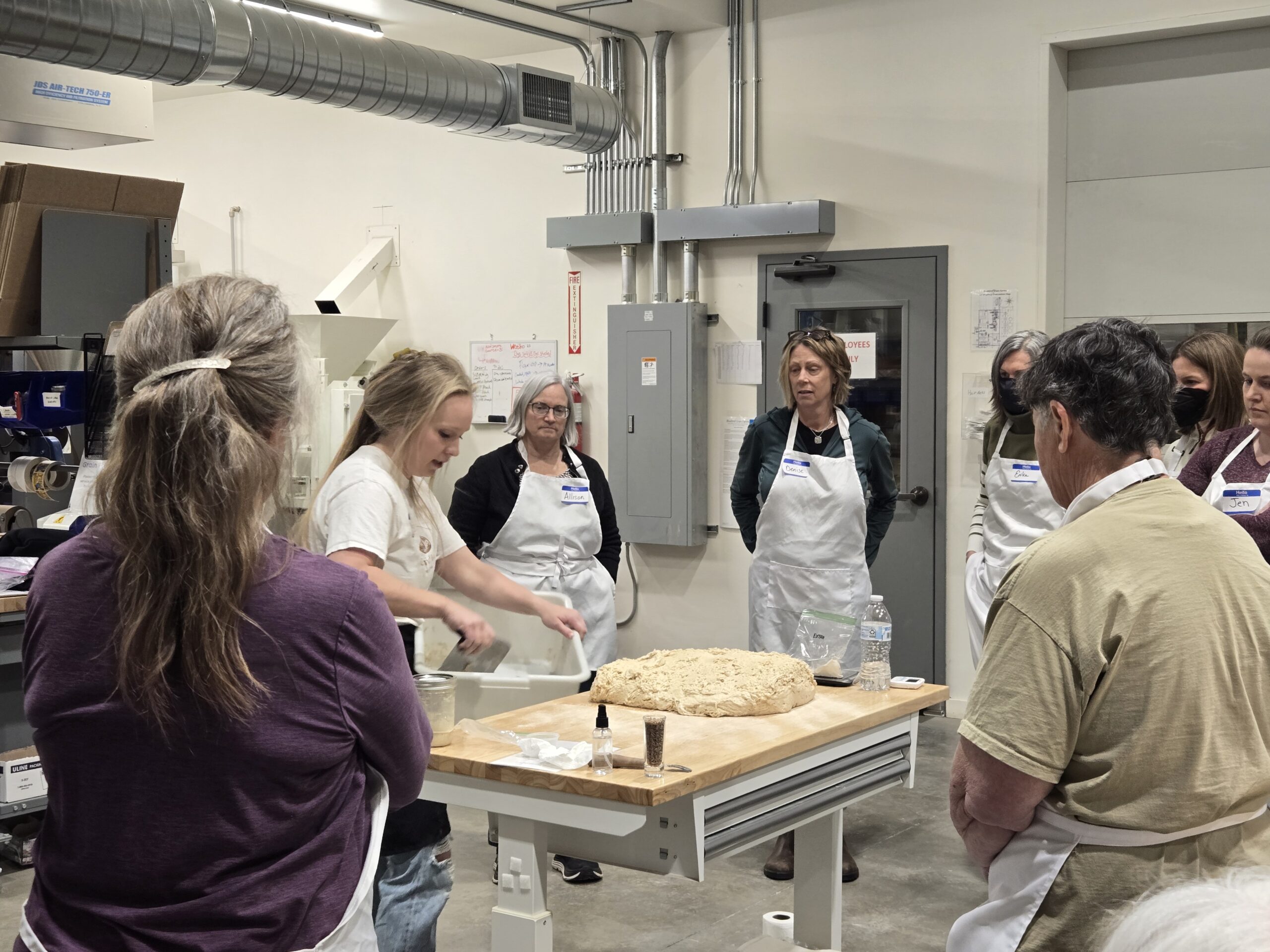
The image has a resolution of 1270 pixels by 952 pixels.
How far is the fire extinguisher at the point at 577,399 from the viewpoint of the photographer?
661 cm

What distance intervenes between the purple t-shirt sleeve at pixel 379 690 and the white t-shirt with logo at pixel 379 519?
113 cm

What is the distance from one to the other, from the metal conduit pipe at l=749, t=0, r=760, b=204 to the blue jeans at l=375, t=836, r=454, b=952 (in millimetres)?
4311

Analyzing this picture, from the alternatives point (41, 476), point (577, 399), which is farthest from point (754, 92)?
point (41, 476)

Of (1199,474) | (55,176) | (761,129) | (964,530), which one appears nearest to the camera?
(1199,474)

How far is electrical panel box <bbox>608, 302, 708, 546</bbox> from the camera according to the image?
6219 mm

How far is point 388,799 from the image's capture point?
57.5 inches

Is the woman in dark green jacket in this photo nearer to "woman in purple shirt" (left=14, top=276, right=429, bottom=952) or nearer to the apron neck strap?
the apron neck strap

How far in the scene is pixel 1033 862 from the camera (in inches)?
66.8

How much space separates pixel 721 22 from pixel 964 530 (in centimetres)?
270

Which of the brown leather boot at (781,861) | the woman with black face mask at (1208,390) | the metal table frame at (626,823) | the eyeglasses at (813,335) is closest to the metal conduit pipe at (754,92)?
the eyeglasses at (813,335)

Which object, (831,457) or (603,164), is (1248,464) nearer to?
(831,457)

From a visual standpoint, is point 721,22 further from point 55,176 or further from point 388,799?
point 388,799

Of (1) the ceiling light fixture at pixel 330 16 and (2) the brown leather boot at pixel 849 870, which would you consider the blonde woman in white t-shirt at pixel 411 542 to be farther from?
(1) the ceiling light fixture at pixel 330 16

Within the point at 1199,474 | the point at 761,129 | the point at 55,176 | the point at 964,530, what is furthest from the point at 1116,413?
the point at 761,129
